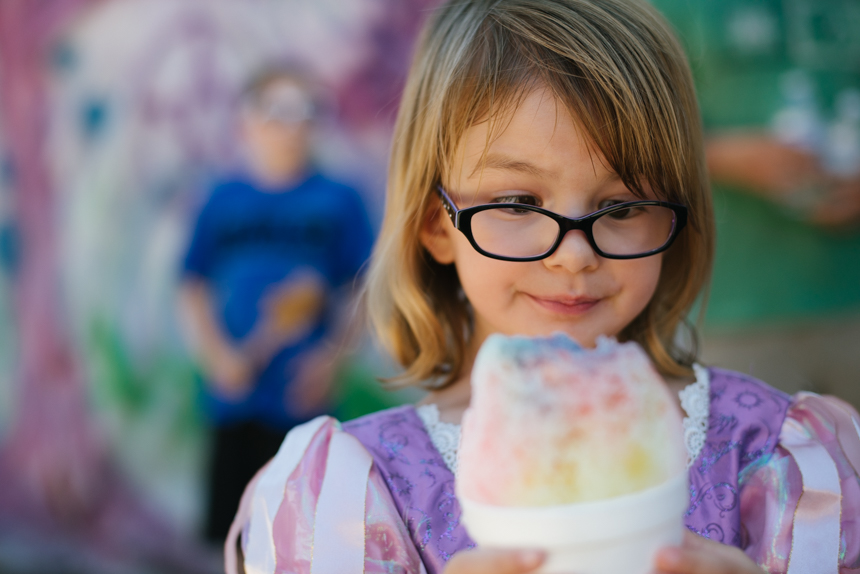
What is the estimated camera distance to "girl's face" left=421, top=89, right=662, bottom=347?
1.13 meters

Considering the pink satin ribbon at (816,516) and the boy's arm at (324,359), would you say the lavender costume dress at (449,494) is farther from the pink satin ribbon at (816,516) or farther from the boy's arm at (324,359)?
the boy's arm at (324,359)

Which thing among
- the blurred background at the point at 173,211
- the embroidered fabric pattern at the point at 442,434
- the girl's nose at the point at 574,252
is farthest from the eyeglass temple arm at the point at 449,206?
the blurred background at the point at 173,211

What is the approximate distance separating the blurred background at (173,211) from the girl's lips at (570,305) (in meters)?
2.35

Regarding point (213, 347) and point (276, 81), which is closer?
point (213, 347)

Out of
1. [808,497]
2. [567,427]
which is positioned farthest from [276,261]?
[567,427]

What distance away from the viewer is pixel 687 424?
1292 mm

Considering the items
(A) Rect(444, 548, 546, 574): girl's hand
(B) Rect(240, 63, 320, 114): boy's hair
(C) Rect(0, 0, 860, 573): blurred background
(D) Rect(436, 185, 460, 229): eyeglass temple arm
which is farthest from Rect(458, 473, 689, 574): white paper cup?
(B) Rect(240, 63, 320, 114): boy's hair

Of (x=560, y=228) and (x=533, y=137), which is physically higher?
(x=533, y=137)

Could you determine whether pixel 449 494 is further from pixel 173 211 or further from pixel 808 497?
pixel 173 211

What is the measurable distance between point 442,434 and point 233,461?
216 centimetres

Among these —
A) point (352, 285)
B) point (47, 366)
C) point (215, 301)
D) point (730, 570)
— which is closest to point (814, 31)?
point (352, 285)

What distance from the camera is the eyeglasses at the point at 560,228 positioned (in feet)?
3.69

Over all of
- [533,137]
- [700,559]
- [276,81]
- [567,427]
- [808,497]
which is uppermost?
[276,81]

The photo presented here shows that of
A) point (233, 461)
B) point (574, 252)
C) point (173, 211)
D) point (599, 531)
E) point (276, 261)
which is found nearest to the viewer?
point (599, 531)
